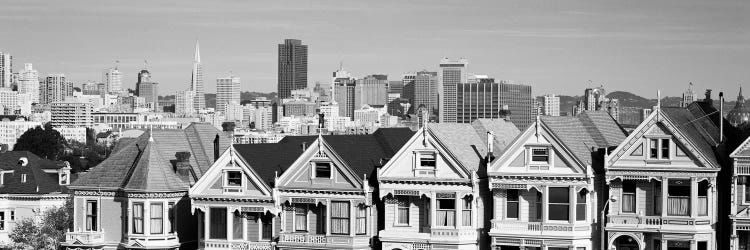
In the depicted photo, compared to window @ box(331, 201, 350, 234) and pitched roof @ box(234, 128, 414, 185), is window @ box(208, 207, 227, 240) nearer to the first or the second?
pitched roof @ box(234, 128, 414, 185)

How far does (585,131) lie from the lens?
164ft

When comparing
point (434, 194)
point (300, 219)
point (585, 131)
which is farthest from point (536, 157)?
point (300, 219)

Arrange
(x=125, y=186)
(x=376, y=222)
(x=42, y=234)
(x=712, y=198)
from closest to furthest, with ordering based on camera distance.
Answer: (x=712, y=198)
(x=376, y=222)
(x=125, y=186)
(x=42, y=234)

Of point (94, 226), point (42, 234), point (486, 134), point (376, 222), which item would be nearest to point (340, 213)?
point (376, 222)

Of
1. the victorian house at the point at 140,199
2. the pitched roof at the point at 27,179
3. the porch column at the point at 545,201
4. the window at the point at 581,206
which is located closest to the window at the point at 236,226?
the victorian house at the point at 140,199

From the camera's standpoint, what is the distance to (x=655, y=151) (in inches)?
1802

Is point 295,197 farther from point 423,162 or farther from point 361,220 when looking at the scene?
point 423,162

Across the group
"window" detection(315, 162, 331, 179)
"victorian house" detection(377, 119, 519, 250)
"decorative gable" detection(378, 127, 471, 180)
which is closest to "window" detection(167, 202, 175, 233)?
"window" detection(315, 162, 331, 179)

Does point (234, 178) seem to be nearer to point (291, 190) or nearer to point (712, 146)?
point (291, 190)

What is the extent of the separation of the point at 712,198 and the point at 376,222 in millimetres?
10817

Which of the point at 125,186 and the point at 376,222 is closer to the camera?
the point at 376,222

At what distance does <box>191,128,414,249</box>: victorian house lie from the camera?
162ft

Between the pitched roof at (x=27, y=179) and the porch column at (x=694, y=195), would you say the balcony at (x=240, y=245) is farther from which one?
the pitched roof at (x=27, y=179)

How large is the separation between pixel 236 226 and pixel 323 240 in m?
3.52
